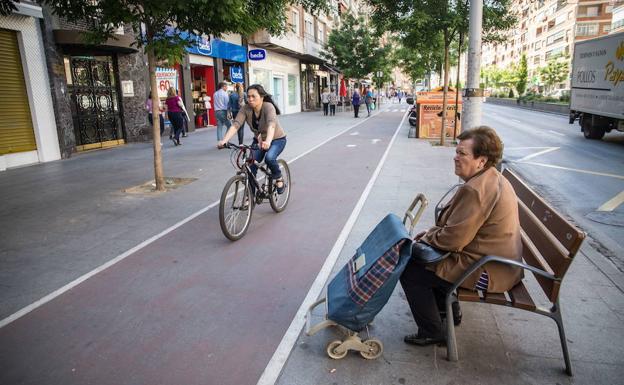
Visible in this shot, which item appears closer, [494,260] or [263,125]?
[494,260]

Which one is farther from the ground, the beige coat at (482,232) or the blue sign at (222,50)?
the blue sign at (222,50)

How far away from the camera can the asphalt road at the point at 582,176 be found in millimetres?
5773

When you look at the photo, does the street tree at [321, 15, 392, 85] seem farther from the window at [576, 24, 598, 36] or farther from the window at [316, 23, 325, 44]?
the window at [576, 24, 598, 36]

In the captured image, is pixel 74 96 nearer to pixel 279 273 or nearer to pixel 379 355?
pixel 279 273

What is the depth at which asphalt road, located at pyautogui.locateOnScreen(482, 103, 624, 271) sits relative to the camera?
577 centimetres

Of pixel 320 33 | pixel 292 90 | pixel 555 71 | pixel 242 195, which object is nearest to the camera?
pixel 242 195

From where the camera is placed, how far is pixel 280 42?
2839cm

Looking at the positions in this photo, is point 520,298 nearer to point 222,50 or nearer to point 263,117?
point 263,117

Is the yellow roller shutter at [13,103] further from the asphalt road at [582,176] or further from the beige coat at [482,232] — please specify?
the asphalt road at [582,176]

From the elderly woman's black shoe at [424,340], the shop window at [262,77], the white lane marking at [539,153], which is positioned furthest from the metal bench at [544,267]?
the shop window at [262,77]

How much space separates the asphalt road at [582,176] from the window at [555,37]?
71849 mm

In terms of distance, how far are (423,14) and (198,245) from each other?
9.86 metres

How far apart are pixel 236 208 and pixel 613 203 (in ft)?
19.3

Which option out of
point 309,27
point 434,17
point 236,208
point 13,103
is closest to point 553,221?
point 236,208
